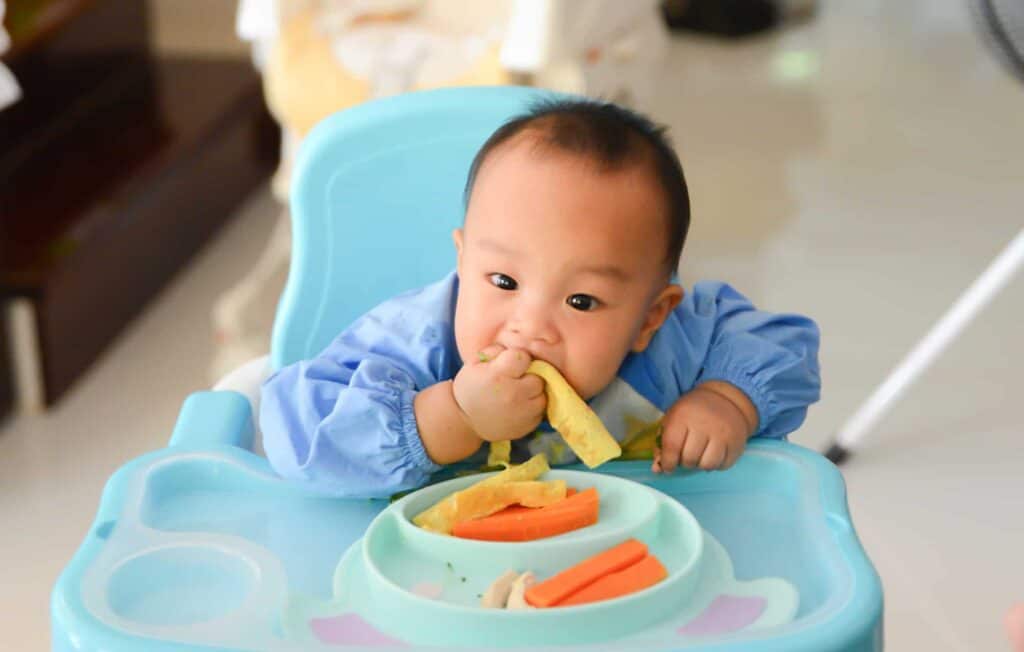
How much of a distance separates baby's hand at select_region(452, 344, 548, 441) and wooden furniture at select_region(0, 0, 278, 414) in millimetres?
1094

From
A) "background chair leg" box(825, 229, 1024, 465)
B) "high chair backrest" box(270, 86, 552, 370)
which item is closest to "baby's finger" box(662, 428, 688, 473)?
"high chair backrest" box(270, 86, 552, 370)

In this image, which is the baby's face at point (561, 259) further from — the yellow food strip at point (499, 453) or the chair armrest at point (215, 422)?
the chair armrest at point (215, 422)

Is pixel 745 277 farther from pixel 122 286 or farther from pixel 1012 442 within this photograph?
pixel 122 286

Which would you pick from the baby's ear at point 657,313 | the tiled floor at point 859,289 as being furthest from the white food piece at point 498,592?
the tiled floor at point 859,289

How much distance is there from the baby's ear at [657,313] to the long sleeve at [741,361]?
26 millimetres

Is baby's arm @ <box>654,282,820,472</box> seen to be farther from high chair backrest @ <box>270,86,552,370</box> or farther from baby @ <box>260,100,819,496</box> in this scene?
high chair backrest @ <box>270,86,552,370</box>

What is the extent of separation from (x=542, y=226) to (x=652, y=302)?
0.36 ft

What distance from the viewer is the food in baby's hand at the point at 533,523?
0.76m

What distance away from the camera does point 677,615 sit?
706 mm

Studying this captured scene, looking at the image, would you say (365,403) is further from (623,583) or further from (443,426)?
(623,583)

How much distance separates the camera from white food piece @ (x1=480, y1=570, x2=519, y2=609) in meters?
0.70

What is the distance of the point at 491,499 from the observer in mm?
787

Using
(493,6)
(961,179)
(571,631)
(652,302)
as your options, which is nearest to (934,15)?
(961,179)

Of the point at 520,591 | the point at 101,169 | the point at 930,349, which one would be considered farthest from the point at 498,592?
the point at 101,169
